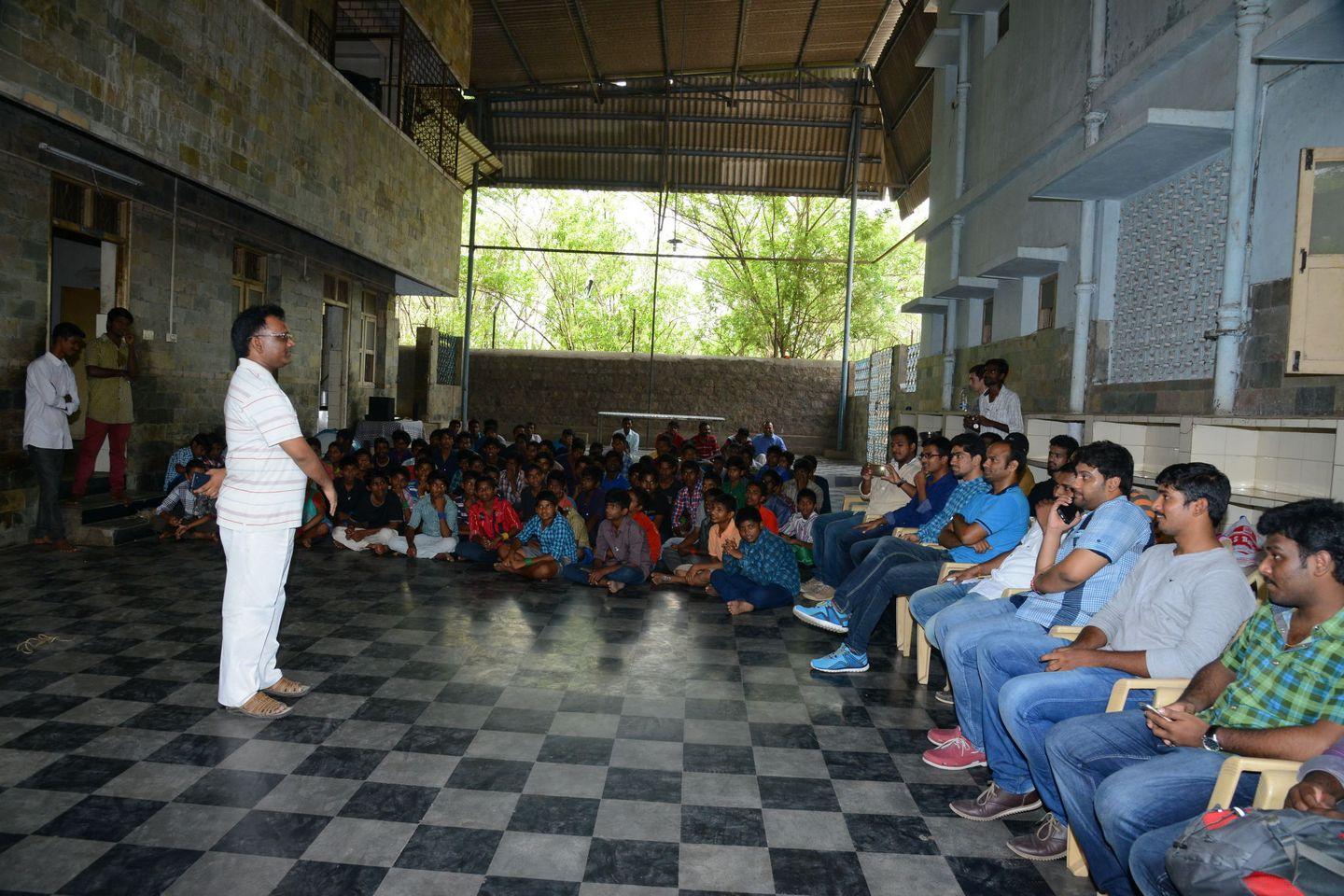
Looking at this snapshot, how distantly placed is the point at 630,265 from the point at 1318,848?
3036cm

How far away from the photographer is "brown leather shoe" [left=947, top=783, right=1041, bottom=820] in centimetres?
316

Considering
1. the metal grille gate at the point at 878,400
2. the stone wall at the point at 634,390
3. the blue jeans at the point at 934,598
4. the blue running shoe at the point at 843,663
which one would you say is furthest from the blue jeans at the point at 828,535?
the stone wall at the point at 634,390

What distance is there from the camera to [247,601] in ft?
12.2

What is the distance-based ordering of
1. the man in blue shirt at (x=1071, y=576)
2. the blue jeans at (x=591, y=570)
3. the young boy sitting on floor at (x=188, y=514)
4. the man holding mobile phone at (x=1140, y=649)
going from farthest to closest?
the young boy sitting on floor at (x=188, y=514) < the blue jeans at (x=591, y=570) < the man in blue shirt at (x=1071, y=576) < the man holding mobile phone at (x=1140, y=649)

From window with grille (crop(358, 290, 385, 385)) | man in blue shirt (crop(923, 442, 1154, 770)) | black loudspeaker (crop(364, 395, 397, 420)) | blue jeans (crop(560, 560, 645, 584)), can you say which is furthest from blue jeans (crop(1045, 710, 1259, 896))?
window with grille (crop(358, 290, 385, 385))

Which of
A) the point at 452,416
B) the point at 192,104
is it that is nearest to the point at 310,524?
the point at 192,104

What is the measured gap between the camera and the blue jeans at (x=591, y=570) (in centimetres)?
657

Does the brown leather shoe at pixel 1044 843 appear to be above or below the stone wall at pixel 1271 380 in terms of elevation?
below

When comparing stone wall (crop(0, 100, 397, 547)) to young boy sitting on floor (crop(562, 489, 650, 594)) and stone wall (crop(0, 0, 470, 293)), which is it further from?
young boy sitting on floor (crop(562, 489, 650, 594))

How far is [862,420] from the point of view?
1773 cm

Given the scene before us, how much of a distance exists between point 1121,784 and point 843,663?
94.5 inches

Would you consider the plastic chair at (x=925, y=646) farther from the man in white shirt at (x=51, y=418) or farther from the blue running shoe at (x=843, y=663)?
the man in white shirt at (x=51, y=418)

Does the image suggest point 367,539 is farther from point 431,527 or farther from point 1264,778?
point 1264,778

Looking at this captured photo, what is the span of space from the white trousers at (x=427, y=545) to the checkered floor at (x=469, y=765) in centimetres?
168
